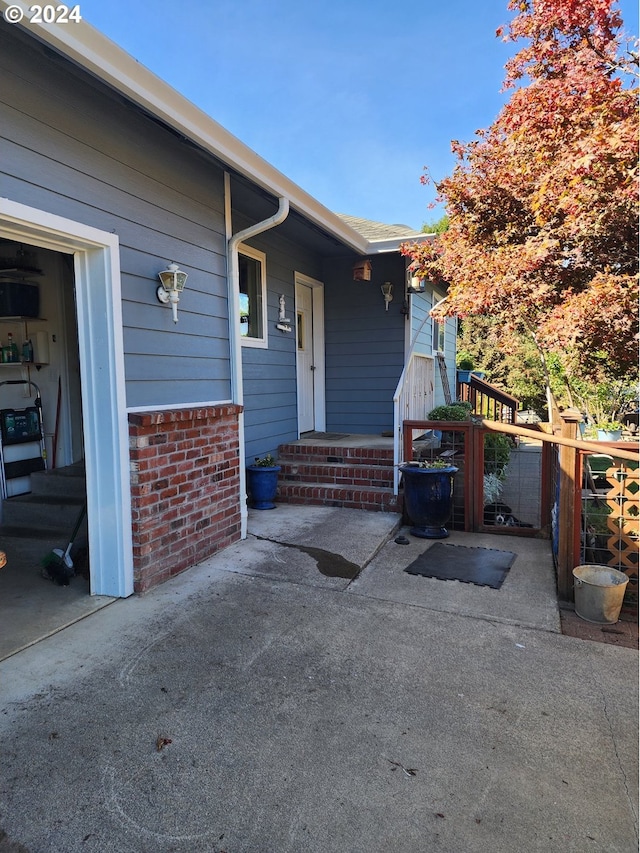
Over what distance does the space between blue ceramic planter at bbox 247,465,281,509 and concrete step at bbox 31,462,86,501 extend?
168 centimetres

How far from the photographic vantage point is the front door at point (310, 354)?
23.1ft

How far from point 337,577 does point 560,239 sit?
10.2 feet

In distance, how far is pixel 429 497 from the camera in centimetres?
464

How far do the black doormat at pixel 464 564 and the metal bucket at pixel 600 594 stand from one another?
573mm

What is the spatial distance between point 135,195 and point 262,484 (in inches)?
120

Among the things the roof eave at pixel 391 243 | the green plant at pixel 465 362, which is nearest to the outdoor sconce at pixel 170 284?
the roof eave at pixel 391 243

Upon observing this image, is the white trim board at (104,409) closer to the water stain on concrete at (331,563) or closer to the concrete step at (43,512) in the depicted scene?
the concrete step at (43,512)

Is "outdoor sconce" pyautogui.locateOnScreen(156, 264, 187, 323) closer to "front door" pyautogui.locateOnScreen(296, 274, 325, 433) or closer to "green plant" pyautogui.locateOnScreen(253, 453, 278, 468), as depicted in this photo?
"green plant" pyautogui.locateOnScreen(253, 453, 278, 468)

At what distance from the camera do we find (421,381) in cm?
704

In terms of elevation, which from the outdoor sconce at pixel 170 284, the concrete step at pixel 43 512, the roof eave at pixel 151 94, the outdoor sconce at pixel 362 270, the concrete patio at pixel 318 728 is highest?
the roof eave at pixel 151 94

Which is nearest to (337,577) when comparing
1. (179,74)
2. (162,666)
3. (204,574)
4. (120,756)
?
(204,574)

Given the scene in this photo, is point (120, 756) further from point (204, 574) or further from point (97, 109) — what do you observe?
point (97, 109)

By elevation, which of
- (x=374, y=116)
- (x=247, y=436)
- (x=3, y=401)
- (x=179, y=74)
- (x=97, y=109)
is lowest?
(x=247, y=436)

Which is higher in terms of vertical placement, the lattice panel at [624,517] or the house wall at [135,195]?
the house wall at [135,195]
